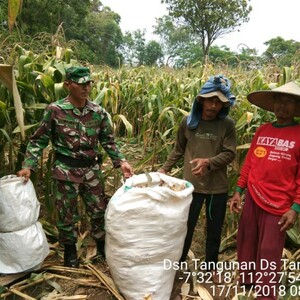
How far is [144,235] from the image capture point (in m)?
1.78

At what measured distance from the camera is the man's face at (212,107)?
6.51 ft

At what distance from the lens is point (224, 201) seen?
2154 millimetres

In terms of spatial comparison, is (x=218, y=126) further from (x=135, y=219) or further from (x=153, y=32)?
(x=153, y=32)

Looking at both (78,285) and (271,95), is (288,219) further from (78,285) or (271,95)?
(78,285)

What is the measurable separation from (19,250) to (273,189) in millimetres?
1550

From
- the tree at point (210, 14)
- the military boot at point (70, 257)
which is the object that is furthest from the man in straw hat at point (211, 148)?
the tree at point (210, 14)

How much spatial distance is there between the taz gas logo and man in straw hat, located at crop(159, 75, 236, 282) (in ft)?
0.64

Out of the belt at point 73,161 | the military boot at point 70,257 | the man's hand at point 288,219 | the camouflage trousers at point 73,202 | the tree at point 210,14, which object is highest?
the tree at point 210,14

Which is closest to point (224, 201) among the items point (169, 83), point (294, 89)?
point (294, 89)

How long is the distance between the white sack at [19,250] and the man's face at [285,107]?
1651mm

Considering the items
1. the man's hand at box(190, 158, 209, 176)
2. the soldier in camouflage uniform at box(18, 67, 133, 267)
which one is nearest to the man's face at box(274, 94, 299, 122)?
the man's hand at box(190, 158, 209, 176)

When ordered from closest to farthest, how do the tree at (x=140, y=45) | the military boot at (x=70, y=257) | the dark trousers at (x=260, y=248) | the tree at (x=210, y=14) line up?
1. the dark trousers at (x=260, y=248)
2. the military boot at (x=70, y=257)
3. the tree at (x=210, y=14)
4. the tree at (x=140, y=45)

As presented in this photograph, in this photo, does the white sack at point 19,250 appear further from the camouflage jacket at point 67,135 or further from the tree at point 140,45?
the tree at point 140,45

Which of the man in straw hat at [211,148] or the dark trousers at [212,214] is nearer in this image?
the man in straw hat at [211,148]
